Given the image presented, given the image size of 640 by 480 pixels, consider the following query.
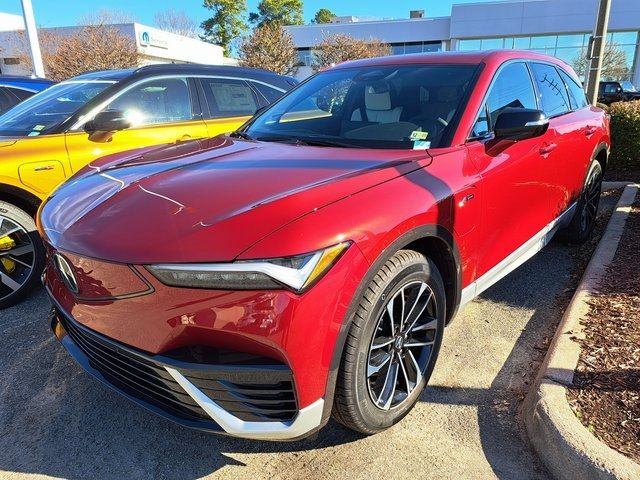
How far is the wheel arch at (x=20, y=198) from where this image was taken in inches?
143

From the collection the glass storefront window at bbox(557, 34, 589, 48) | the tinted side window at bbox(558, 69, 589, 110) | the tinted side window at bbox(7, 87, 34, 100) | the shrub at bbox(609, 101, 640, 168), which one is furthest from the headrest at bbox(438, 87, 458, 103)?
the glass storefront window at bbox(557, 34, 589, 48)

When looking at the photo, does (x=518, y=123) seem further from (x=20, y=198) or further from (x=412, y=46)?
(x=412, y=46)

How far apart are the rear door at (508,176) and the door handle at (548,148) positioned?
2 centimetres

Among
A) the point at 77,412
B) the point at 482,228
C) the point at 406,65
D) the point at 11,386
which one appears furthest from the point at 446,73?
the point at 11,386

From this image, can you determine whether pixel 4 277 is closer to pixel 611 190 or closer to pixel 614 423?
pixel 614 423

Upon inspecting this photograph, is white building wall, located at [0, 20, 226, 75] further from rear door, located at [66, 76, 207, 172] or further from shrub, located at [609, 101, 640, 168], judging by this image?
rear door, located at [66, 76, 207, 172]

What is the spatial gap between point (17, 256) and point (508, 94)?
148 inches

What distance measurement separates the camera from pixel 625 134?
25.7ft

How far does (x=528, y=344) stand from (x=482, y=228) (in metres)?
0.98

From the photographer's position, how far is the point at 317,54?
106ft

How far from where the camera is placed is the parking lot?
7.27 feet

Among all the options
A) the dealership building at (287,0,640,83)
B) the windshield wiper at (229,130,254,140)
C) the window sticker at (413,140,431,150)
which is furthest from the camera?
the dealership building at (287,0,640,83)

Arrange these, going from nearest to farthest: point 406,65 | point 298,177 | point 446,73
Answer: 1. point 298,177
2. point 446,73
3. point 406,65

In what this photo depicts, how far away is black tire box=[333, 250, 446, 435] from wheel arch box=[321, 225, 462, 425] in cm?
6
